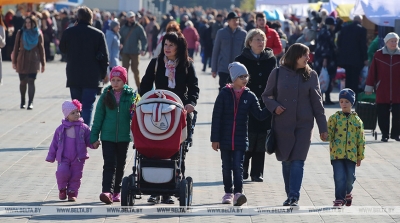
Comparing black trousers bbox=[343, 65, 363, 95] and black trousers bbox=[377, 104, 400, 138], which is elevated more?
black trousers bbox=[377, 104, 400, 138]

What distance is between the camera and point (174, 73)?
30.6ft

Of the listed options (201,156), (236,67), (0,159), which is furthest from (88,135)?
(201,156)

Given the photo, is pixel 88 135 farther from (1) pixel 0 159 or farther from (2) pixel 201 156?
(2) pixel 201 156

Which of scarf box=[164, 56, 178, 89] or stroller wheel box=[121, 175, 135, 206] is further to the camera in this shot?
scarf box=[164, 56, 178, 89]

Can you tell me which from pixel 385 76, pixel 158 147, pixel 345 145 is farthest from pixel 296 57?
pixel 385 76

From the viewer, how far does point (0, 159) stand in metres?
11.6

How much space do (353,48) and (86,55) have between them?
27.0 feet

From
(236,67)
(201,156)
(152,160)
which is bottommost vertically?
(201,156)

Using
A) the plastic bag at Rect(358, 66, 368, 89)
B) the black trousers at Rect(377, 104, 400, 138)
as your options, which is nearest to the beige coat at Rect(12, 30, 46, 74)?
the black trousers at Rect(377, 104, 400, 138)

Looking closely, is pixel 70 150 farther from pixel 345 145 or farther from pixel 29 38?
pixel 29 38

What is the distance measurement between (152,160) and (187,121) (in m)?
0.77

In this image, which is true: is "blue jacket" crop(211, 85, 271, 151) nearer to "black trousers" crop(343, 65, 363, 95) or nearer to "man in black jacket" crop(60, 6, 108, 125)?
"man in black jacket" crop(60, 6, 108, 125)

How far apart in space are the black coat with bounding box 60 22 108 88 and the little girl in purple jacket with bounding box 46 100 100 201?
12.0 feet

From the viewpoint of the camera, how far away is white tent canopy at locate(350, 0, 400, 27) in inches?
708
